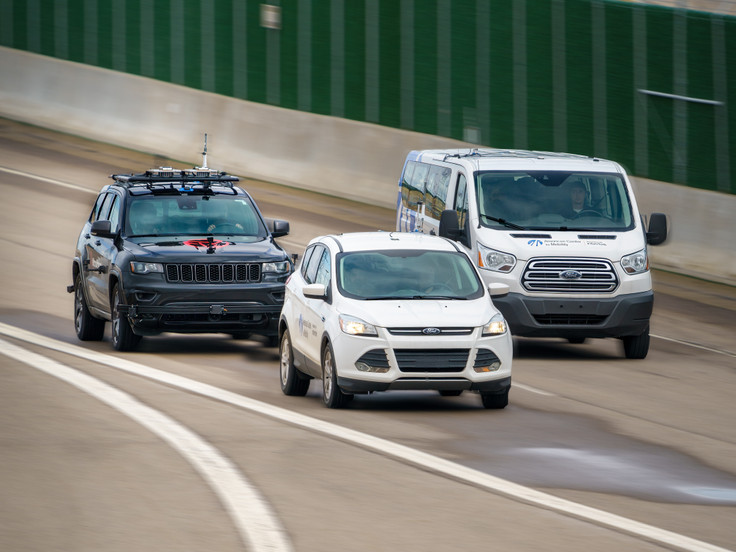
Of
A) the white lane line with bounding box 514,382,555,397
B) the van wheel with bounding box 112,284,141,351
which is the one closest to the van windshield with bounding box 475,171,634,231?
the white lane line with bounding box 514,382,555,397

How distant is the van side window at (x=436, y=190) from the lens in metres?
19.2

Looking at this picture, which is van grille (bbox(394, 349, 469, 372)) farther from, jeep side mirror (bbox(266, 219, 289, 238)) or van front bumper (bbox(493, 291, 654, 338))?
jeep side mirror (bbox(266, 219, 289, 238))

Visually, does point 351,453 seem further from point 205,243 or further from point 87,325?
point 87,325

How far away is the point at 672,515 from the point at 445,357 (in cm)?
414

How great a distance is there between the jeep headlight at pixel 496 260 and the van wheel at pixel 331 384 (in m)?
3.93

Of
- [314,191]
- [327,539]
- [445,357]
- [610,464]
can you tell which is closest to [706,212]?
[314,191]

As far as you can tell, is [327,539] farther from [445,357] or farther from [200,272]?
[200,272]

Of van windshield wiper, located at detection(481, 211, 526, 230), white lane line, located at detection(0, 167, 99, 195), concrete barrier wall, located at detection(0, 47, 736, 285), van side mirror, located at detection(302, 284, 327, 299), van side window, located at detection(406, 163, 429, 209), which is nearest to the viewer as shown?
van side mirror, located at detection(302, 284, 327, 299)

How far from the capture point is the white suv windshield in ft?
48.0

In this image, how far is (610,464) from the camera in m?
11.8

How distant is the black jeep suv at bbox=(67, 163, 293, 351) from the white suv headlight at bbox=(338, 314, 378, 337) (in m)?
3.50

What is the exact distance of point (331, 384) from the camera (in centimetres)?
1410

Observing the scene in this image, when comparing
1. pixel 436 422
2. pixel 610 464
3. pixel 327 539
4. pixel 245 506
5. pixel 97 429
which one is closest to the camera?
pixel 327 539

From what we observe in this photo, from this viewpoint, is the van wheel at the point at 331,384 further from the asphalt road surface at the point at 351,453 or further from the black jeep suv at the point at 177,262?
the black jeep suv at the point at 177,262
